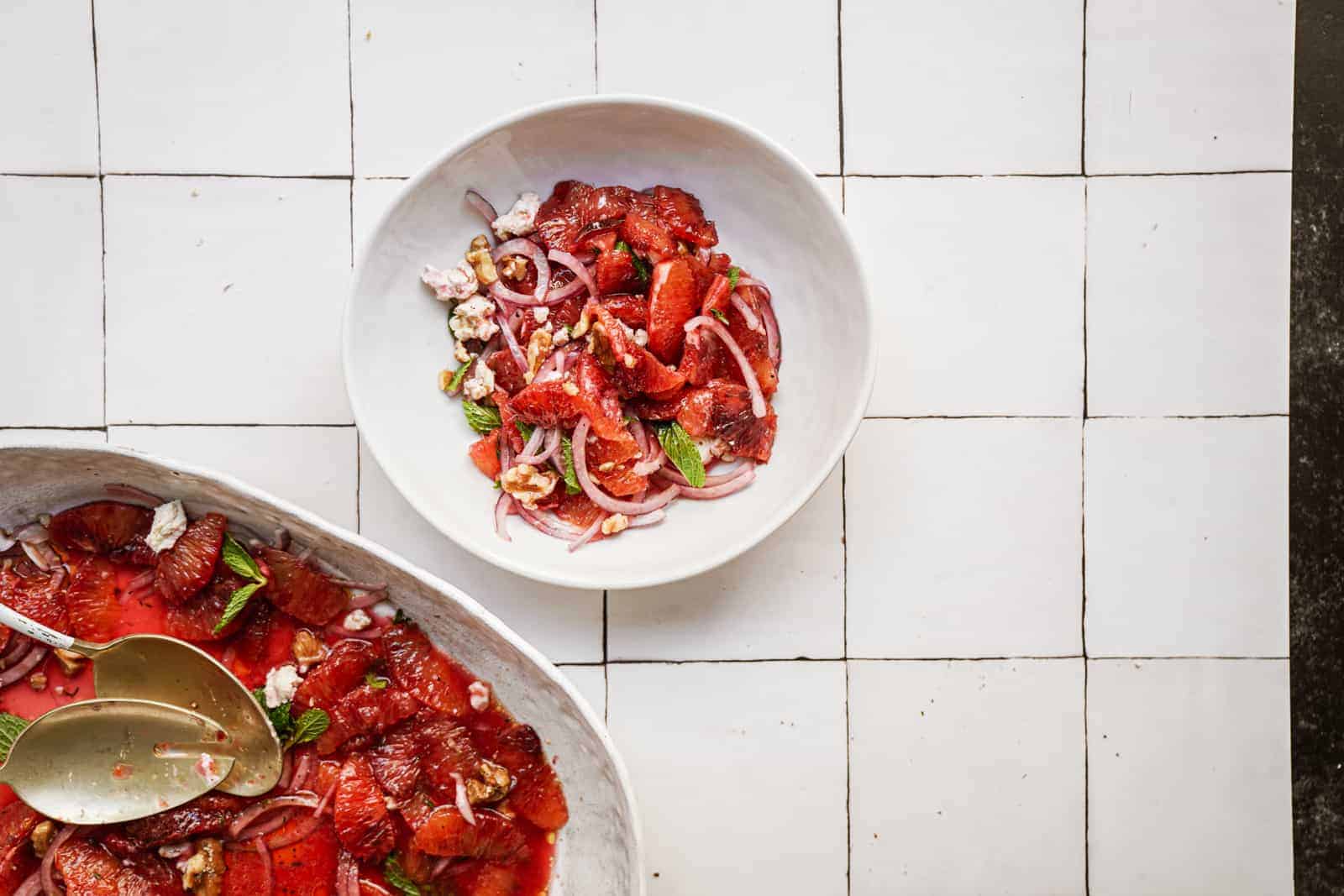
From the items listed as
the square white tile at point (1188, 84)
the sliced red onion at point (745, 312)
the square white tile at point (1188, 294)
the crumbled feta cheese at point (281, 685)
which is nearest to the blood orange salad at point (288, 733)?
the crumbled feta cheese at point (281, 685)

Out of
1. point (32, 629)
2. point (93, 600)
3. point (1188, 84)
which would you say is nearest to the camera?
point (32, 629)

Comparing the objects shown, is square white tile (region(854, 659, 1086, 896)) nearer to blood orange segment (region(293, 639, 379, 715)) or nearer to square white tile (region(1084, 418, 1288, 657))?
square white tile (region(1084, 418, 1288, 657))

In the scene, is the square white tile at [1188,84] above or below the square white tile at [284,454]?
above

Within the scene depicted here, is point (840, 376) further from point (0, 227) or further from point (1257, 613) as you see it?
point (0, 227)

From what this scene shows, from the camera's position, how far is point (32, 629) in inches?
51.9

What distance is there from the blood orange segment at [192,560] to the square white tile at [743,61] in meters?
0.92

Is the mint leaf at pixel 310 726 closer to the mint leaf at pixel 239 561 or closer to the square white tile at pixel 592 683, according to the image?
the mint leaf at pixel 239 561

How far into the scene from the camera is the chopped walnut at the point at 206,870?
141 centimetres

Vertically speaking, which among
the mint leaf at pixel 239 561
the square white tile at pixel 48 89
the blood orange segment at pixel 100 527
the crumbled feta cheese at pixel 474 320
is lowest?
the mint leaf at pixel 239 561

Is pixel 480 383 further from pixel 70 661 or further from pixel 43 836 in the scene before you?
pixel 43 836

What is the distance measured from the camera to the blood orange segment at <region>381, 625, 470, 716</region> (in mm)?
1434

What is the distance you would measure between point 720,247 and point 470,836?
99cm

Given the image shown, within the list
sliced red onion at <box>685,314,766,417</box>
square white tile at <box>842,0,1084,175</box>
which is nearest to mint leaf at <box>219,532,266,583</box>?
sliced red onion at <box>685,314,766,417</box>

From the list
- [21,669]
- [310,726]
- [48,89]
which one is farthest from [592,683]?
[48,89]
